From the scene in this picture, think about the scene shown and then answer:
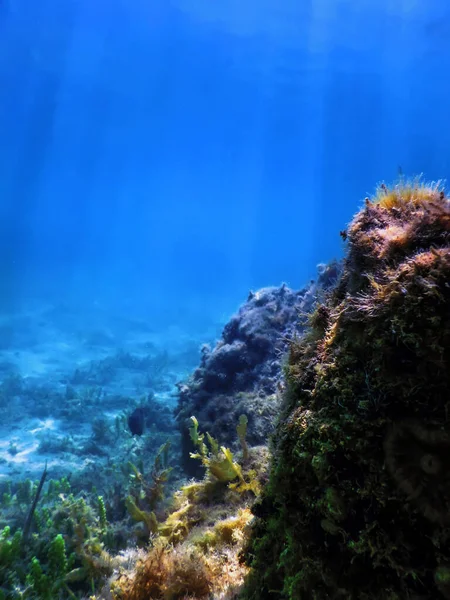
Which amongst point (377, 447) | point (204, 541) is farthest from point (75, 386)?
point (377, 447)

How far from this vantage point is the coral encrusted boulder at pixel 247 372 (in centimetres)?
679

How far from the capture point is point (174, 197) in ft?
461

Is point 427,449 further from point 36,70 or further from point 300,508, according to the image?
point 36,70

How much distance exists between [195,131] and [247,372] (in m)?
106

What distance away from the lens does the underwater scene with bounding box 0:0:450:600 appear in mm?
1619

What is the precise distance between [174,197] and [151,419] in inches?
5409

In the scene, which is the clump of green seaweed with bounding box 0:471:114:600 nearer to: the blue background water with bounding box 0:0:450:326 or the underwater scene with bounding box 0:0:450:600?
the underwater scene with bounding box 0:0:450:600

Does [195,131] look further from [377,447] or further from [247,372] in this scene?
[377,447]

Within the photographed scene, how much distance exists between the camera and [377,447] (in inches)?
63.4

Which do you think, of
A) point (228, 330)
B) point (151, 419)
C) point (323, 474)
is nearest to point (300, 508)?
point (323, 474)

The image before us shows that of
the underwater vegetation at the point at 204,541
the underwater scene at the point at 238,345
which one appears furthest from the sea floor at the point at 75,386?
the underwater vegetation at the point at 204,541

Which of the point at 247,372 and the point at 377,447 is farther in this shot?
the point at 247,372

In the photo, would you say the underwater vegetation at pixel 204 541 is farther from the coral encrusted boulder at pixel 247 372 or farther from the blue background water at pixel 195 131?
the blue background water at pixel 195 131

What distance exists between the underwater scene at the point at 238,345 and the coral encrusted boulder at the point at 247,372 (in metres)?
0.06
